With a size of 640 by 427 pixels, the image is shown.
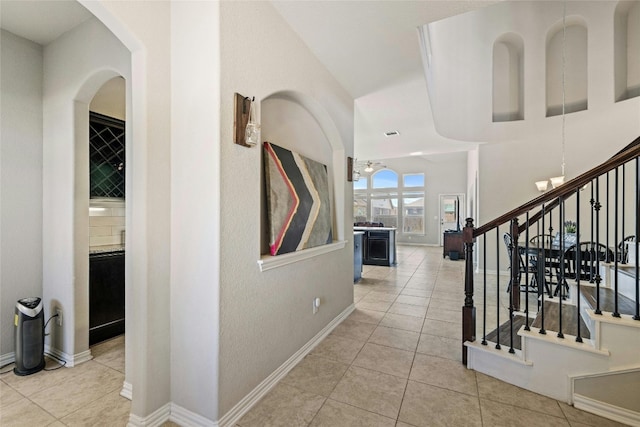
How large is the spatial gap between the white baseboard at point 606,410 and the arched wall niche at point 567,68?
449cm


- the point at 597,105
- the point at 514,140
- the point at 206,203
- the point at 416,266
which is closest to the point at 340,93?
the point at 206,203

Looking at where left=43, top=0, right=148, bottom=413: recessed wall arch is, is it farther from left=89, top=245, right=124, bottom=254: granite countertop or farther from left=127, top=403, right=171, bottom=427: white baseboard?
left=127, top=403, right=171, bottom=427: white baseboard

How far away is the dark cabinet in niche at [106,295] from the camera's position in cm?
273

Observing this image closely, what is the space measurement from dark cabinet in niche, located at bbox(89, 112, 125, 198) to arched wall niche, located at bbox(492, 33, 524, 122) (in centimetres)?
555

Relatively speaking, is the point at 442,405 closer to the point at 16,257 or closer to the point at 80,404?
the point at 80,404

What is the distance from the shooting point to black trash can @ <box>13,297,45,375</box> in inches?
86.8

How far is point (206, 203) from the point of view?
5.38 feet

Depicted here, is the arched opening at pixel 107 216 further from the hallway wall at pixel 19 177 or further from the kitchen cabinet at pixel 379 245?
the kitchen cabinet at pixel 379 245

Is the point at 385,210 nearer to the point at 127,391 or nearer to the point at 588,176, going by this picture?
the point at 588,176

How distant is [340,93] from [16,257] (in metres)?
3.40

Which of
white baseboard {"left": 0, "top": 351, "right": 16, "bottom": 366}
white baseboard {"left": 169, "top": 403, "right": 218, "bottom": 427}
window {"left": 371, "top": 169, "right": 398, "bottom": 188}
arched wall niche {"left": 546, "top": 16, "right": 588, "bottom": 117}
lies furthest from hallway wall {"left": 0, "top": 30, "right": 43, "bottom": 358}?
window {"left": 371, "top": 169, "right": 398, "bottom": 188}

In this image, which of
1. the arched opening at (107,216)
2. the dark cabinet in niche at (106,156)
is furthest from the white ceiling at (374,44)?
the dark cabinet in niche at (106,156)

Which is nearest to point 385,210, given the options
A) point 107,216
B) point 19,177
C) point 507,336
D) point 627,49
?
point 627,49

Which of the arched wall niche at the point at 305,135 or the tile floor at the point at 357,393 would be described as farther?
the arched wall niche at the point at 305,135
